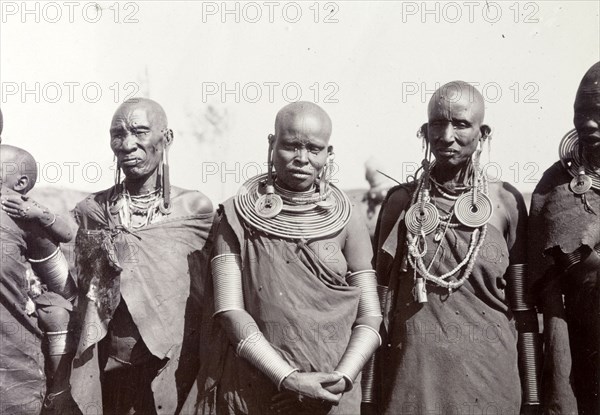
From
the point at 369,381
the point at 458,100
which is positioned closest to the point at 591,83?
the point at 458,100

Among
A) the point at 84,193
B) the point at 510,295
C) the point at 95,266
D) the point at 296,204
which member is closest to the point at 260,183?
the point at 296,204

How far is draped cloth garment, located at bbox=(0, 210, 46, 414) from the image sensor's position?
520cm

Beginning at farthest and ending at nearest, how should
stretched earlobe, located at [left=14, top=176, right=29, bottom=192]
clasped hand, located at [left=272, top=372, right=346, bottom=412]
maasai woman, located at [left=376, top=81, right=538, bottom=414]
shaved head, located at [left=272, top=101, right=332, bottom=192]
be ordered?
stretched earlobe, located at [left=14, top=176, right=29, bottom=192] < maasai woman, located at [left=376, top=81, right=538, bottom=414] < shaved head, located at [left=272, top=101, right=332, bottom=192] < clasped hand, located at [left=272, top=372, right=346, bottom=412]

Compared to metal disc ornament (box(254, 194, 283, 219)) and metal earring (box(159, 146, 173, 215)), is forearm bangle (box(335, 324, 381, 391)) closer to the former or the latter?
metal disc ornament (box(254, 194, 283, 219))

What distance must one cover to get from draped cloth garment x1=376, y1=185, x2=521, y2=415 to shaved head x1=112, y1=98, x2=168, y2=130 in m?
1.56

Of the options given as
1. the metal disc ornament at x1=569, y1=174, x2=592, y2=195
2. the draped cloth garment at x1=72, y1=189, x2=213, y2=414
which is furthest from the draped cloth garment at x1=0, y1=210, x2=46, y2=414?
the metal disc ornament at x1=569, y1=174, x2=592, y2=195

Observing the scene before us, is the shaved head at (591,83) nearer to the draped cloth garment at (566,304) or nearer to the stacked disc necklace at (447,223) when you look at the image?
the draped cloth garment at (566,304)

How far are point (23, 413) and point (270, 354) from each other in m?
1.71

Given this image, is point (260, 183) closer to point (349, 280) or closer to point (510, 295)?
point (349, 280)

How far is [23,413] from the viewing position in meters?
5.22

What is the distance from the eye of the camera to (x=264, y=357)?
4.41 m

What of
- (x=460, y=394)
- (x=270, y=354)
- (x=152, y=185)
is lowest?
(x=460, y=394)

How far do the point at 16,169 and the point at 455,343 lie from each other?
2.74 m

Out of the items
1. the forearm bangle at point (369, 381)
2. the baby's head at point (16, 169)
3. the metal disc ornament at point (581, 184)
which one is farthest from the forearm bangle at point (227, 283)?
the metal disc ornament at point (581, 184)
